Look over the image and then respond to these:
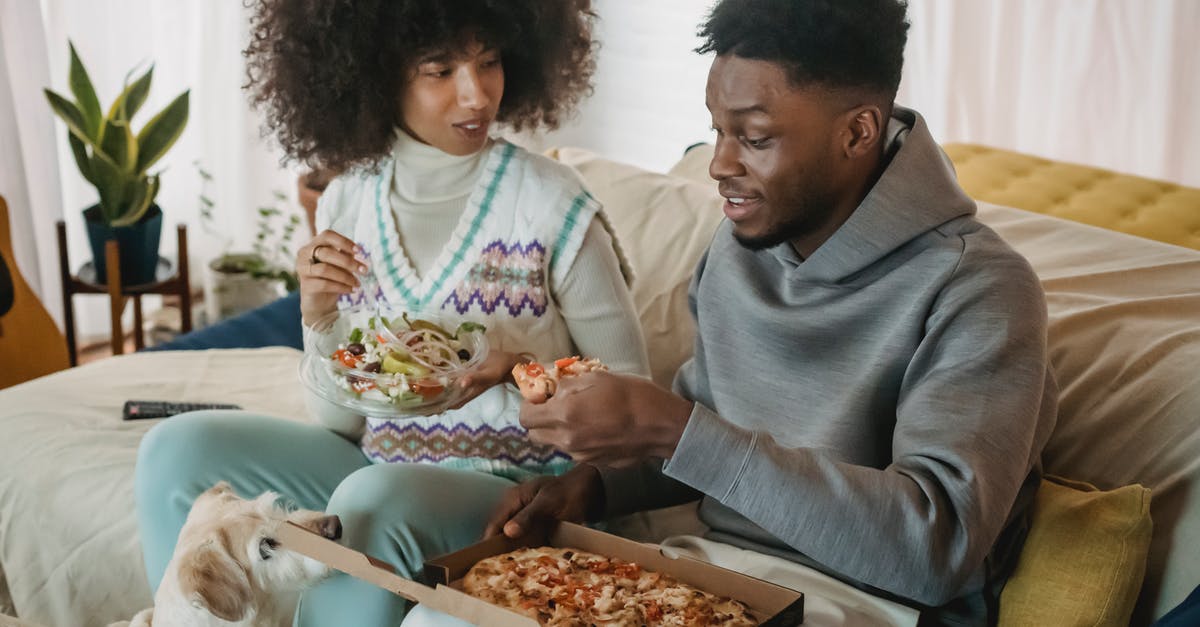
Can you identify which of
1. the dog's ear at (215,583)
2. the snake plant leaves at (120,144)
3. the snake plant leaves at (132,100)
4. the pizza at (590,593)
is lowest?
the dog's ear at (215,583)

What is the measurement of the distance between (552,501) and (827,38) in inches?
27.2

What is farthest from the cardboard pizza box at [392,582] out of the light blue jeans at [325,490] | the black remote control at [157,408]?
the black remote control at [157,408]

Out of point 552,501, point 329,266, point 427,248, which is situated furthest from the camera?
point 427,248

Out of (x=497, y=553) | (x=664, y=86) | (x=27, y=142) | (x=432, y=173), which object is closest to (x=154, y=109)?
(x=27, y=142)

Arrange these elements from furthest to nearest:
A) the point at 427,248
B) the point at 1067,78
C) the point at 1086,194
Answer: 1. the point at 1067,78
2. the point at 1086,194
3. the point at 427,248

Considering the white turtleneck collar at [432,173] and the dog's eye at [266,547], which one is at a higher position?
the white turtleneck collar at [432,173]

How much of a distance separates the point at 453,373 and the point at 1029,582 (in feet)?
2.53

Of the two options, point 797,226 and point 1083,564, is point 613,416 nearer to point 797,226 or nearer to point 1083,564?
point 797,226

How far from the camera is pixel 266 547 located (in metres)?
1.48

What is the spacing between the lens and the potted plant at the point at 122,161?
3.19 metres

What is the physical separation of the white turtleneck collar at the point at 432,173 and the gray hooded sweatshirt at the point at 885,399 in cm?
42

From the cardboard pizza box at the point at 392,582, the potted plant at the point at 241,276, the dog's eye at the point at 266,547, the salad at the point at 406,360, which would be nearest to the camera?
the cardboard pizza box at the point at 392,582

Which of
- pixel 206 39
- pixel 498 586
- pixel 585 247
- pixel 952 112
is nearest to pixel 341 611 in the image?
pixel 498 586

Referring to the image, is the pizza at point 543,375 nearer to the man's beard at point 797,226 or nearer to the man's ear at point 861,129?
the man's beard at point 797,226
